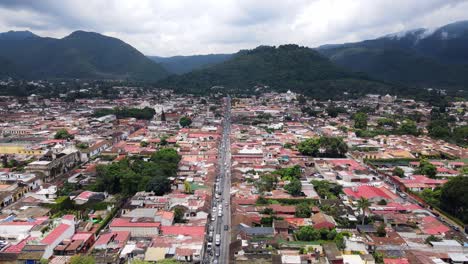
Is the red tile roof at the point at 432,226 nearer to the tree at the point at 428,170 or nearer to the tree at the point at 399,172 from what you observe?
the tree at the point at 399,172

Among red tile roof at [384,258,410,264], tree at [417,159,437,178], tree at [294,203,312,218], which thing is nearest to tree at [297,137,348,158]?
tree at [417,159,437,178]

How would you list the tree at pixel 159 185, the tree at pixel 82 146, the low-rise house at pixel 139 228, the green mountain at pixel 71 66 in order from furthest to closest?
the green mountain at pixel 71 66 → the tree at pixel 82 146 → the tree at pixel 159 185 → the low-rise house at pixel 139 228

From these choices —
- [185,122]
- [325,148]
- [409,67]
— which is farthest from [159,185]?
[409,67]

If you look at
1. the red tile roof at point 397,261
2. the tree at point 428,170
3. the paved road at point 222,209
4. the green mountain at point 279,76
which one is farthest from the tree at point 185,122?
the green mountain at point 279,76

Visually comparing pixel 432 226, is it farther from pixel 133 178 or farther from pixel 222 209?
pixel 133 178

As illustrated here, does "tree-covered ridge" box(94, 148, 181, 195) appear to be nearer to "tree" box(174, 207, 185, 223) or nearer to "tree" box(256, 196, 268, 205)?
"tree" box(174, 207, 185, 223)

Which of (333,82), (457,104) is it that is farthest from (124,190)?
(333,82)

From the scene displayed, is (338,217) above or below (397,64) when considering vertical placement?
below

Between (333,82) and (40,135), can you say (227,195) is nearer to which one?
(40,135)
